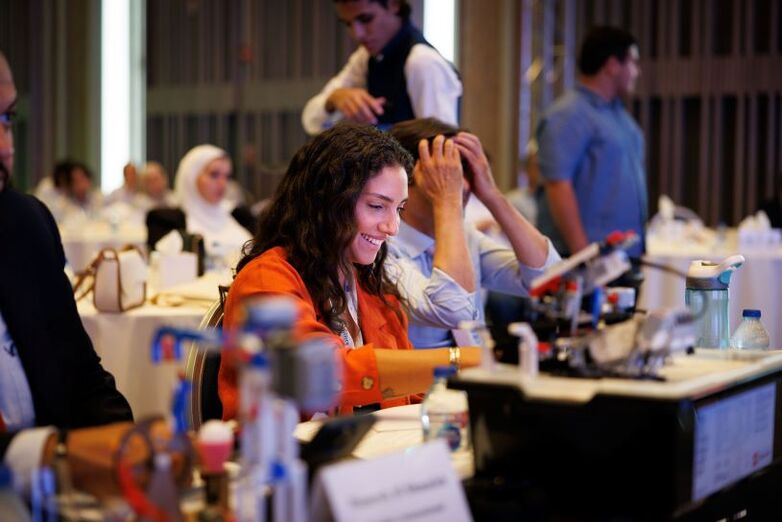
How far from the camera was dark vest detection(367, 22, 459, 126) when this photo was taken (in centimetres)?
336

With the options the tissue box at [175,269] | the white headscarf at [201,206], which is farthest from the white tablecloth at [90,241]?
the tissue box at [175,269]

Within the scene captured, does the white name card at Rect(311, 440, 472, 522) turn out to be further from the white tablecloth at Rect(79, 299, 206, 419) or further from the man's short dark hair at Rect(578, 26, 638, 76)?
the man's short dark hair at Rect(578, 26, 638, 76)

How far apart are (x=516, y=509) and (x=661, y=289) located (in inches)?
162

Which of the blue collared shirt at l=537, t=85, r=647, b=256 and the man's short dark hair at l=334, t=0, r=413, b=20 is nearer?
the man's short dark hair at l=334, t=0, r=413, b=20

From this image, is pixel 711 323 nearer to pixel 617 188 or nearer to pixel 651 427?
pixel 651 427

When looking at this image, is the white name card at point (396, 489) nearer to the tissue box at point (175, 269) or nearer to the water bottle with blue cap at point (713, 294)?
the water bottle with blue cap at point (713, 294)

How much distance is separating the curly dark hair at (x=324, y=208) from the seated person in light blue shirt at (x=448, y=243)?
1.27 feet

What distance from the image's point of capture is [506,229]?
254 centimetres

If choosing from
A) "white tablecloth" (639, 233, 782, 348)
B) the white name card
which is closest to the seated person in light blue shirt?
the white name card

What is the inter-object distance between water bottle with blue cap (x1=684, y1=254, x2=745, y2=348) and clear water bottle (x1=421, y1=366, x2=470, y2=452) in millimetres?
554

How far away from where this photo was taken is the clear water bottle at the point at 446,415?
56.3 inches

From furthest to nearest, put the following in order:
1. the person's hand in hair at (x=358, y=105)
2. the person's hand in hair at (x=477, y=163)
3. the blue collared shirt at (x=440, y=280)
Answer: the person's hand in hair at (x=358, y=105), the person's hand in hair at (x=477, y=163), the blue collared shirt at (x=440, y=280)

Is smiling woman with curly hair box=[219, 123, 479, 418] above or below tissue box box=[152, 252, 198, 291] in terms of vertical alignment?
above

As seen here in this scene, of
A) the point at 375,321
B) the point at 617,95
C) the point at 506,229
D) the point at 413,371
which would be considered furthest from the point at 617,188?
the point at 413,371
